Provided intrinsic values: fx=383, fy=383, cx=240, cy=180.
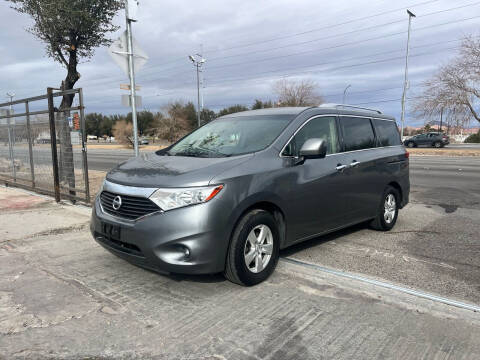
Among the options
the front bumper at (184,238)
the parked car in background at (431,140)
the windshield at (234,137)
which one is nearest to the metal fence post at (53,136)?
the windshield at (234,137)

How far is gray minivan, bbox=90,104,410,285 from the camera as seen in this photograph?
11.2ft

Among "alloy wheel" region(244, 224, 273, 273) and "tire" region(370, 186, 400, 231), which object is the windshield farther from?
"tire" region(370, 186, 400, 231)

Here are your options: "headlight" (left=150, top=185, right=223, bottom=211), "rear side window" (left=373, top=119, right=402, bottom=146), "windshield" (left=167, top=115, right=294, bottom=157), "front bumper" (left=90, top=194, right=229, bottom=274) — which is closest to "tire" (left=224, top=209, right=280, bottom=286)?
"front bumper" (left=90, top=194, right=229, bottom=274)

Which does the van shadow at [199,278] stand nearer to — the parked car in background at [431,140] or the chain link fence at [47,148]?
the chain link fence at [47,148]

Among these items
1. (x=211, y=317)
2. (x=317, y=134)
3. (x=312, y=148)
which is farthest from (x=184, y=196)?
(x=317, y=134)

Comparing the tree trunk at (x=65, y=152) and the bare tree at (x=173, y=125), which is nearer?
the tree trunk at (x=65, y=152)

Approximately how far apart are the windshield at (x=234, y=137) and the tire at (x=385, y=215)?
226 cm

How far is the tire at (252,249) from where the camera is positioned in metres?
3.60

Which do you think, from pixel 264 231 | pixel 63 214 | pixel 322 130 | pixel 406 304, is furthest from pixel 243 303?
pixel 63 214

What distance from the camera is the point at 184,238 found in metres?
3.35

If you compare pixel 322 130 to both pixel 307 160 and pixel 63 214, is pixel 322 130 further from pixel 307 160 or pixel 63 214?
pixel 63 214

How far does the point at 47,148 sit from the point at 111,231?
5.45 meters

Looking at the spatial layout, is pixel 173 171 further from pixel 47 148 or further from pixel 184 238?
pixel 47 148

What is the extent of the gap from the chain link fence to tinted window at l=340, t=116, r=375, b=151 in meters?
4.58
